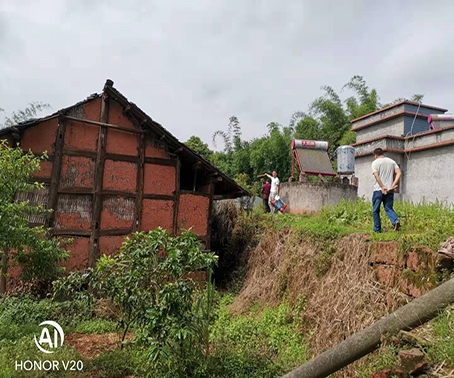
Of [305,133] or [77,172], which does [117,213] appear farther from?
[305,133]

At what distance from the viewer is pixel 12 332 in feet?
18.6

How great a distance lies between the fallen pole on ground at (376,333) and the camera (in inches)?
122

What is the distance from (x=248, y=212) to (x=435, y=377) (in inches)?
314

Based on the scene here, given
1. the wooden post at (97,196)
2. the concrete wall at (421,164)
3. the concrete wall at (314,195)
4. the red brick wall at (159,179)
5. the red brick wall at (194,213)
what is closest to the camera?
the wooden post at (97,196)

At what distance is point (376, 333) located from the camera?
3168 millimetres

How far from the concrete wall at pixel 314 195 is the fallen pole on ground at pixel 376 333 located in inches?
278

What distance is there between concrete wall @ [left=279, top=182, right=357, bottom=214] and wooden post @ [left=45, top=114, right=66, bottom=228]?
267 inches

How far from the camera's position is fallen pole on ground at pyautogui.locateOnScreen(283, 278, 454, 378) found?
3.10 meters

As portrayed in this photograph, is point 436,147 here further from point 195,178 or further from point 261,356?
point 261,356

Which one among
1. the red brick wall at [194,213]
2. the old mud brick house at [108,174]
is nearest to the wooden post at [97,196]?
the old mud brick house at [108,174]

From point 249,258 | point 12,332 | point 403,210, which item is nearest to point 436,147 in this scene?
point 403,210

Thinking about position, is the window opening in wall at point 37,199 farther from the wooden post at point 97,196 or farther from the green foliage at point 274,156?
the green foliage at point 274,156

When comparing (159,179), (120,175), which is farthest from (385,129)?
(120,175)

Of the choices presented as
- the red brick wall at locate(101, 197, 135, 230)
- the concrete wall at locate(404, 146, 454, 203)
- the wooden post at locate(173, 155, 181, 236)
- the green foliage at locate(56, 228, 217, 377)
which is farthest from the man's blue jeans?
the red brick wall at locate(101, 197, 135, 230)
